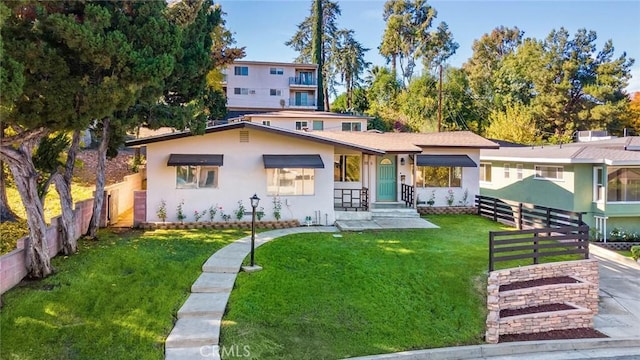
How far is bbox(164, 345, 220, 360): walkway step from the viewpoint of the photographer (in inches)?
255

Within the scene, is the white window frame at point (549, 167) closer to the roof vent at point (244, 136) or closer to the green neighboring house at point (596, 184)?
the green neighboring house at point (596, 184)

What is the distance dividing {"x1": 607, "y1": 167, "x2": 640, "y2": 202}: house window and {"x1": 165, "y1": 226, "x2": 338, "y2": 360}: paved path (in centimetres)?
1541

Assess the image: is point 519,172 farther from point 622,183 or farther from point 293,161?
point 293,161

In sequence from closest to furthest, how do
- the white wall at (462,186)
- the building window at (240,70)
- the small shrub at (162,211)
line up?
the small shrub at (162,211), the white wall at (462,186), the building window at (240,70)

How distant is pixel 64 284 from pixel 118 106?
430 cm

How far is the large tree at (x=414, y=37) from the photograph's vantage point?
46.5 meters

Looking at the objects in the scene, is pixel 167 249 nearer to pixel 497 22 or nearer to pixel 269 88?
pixel 269 88

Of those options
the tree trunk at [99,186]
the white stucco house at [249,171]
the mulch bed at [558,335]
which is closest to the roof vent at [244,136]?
the white stucco house at [249,171]

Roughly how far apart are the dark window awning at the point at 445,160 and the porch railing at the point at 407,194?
1.26 metres

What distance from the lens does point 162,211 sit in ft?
48.7

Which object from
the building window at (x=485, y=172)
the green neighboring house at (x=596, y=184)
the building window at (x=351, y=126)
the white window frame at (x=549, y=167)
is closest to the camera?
the green neighboring house at (x=596, y=184)

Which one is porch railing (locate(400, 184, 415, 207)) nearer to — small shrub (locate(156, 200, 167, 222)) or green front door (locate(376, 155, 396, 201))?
green front door (locate(376, 155, 396, 201))

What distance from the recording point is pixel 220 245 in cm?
1224

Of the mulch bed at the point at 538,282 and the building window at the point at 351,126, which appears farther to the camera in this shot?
the building window at the point at 351,126
